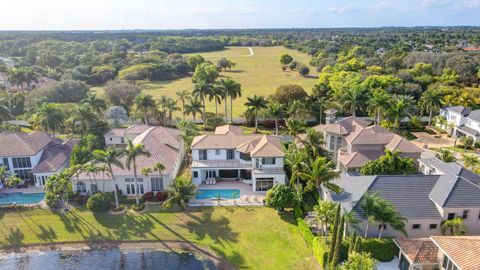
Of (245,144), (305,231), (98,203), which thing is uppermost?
(245,144)

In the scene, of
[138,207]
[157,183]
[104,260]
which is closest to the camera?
[104,260]

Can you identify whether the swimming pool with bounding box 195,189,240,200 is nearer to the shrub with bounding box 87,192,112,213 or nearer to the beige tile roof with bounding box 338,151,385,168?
the shrub with bounding box 87,192,112,213

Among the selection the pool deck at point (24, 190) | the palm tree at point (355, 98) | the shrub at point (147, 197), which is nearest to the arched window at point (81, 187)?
the pool deck at point (24, 190)

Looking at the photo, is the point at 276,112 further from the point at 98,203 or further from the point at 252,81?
the point at 252,81

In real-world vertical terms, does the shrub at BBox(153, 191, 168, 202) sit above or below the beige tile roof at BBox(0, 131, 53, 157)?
below

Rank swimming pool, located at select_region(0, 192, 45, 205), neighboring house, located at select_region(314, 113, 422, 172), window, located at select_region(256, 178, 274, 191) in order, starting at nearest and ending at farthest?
1. swimming pool, located at select_region(0, 192, 45, 205)
2. window, located at select_region(256, 178, 274, 191)
3. neighboring house, located at select_region(314, 113, 422, 172)

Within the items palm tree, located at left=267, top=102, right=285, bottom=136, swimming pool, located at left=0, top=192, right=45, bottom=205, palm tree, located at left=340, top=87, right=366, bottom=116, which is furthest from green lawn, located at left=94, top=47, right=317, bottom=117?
swimming pool, located at left=0, top=192, right=45, bottom=205

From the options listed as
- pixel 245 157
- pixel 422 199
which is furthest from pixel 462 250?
pixel 245 157

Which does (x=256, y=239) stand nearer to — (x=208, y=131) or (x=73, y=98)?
(x=208, y=131)
